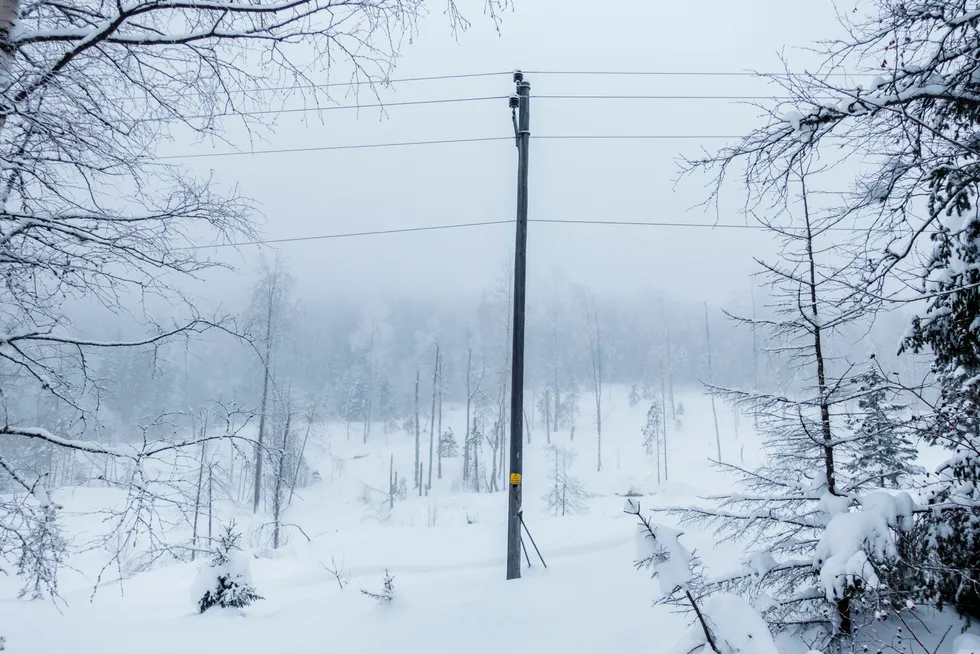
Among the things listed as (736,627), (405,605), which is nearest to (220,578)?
(405,605)

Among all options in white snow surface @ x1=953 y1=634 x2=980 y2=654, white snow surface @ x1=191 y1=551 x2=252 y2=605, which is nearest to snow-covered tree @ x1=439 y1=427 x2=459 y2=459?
white snow surface @ x1=191 y1=551 x2=252 y2=605

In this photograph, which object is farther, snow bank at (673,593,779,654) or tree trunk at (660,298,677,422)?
tree trunk at (660,298,677,422)

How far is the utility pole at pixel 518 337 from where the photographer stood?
288 inches

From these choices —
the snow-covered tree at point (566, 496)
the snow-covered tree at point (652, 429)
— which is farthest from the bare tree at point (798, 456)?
the snow-covered tree at point (652, 429)

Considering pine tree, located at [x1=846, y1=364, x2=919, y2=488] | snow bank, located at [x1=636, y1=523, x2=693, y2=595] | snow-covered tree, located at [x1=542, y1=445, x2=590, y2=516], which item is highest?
pine tree, located at [x1=846, y1=364, x2=919, y2=488]

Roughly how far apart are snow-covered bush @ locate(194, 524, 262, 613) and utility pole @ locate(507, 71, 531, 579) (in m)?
3.83

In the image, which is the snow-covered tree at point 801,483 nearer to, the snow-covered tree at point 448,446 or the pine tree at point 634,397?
the snow-covered tree at point 448,446

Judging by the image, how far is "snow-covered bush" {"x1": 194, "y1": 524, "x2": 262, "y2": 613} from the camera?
732 centimetres

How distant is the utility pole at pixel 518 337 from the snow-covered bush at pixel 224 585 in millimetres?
3830

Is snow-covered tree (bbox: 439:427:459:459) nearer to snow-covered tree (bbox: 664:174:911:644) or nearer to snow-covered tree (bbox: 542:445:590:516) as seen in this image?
snow-covered tree (bbox: 542:445:590:516)

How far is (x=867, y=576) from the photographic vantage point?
3.03m

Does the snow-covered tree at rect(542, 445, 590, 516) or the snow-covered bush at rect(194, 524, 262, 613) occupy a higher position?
the snow-covered bush at rect(194, 524, 262, 613)

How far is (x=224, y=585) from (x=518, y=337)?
5.56m

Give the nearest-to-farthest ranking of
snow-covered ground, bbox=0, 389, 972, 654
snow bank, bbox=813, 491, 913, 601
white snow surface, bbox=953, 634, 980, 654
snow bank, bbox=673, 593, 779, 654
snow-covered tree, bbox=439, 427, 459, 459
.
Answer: snow bank, bbox=673, 593, 779, 654, white snow surface, bbox=953, 634, 980, 654, snow bank, bbox=813, 491, 913, 601, snow-covered ground, bbox=0, 389, 972, 654, snow-covered tree, bbox=439, 427, 459, 459
